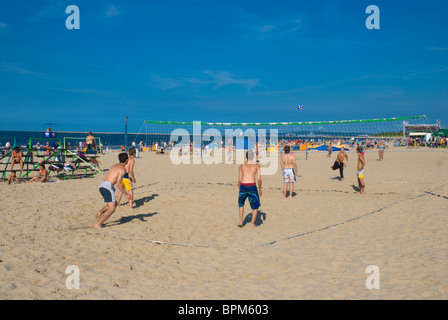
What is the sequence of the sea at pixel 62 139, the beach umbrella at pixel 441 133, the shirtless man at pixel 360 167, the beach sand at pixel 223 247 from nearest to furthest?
the beach sand at pixel 223 247 < the shirtless man at pixel 360 167 < the sea at pixel 62 139 < the beach umbrella at pixel 441 133

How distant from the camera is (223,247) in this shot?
4.76 meters

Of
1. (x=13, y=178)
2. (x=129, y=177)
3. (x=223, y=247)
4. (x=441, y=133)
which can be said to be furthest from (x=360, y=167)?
(x=441, y=133)

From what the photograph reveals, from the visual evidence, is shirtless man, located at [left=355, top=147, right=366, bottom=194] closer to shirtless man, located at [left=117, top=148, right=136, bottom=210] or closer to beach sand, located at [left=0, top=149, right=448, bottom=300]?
beach sand, located at [left=0, top=149, right=448, bottom=300]

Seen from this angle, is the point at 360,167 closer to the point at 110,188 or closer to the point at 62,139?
the point at 110,188

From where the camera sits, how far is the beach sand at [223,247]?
3277 millimetres

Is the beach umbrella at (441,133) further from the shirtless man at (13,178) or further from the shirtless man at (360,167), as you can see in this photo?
the shirtless man at (13,178)

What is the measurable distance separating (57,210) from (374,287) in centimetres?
630

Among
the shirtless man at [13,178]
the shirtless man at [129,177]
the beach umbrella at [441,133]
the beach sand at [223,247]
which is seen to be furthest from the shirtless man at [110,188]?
the beach umbrella at [441,133]

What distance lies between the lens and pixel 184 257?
4.32 metres

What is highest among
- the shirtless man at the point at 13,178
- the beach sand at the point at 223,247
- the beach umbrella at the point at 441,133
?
the beach umbrella at the point at 441,133

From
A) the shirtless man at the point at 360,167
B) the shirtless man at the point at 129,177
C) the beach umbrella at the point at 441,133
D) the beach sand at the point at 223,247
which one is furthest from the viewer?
the beach umbrella at the point at 441,133


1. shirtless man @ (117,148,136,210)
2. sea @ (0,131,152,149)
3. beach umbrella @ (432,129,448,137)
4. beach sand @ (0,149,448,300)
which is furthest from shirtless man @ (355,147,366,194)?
beach umbrella @ (432,129,448,137)

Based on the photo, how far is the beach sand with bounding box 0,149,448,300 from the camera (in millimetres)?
3277
